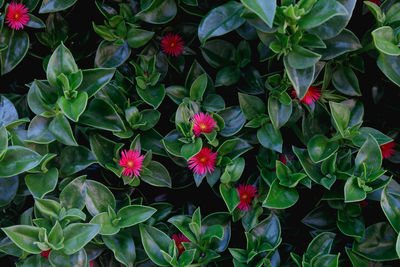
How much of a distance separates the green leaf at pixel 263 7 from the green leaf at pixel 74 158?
1.79 ft

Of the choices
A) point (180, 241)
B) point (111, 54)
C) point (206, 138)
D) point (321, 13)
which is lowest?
point (180, 241)

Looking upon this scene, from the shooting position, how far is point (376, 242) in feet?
3.98

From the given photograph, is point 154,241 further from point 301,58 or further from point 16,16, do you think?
point 16,16

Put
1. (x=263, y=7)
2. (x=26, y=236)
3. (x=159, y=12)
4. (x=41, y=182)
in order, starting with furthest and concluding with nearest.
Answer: (x=159, y=12), (x=41, y=182), (x=26, y=236), (x=263, y=7)

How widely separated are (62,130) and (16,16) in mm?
377

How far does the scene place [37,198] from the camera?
1.10 m

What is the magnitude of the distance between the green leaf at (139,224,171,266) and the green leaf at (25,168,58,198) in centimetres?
24

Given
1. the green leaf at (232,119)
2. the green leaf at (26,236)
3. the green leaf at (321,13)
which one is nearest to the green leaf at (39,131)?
the green leaf at (26,236)

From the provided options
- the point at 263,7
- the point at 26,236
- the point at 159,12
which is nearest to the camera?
the point at 263,7

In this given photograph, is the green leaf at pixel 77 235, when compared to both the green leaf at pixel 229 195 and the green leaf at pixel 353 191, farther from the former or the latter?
the green leaf at pixel 353 191

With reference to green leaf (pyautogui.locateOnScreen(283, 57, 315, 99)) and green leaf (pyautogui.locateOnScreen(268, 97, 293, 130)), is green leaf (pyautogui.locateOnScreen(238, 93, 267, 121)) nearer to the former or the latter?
green leaf (pyautogui.locateOnScreen(268, 97, 293, 130))

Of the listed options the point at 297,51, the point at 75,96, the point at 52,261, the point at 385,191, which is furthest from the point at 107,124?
the point at 385,191

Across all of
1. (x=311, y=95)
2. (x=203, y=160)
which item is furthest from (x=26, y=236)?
(x=311, y=95)

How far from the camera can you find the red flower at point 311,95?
4.05 feet
